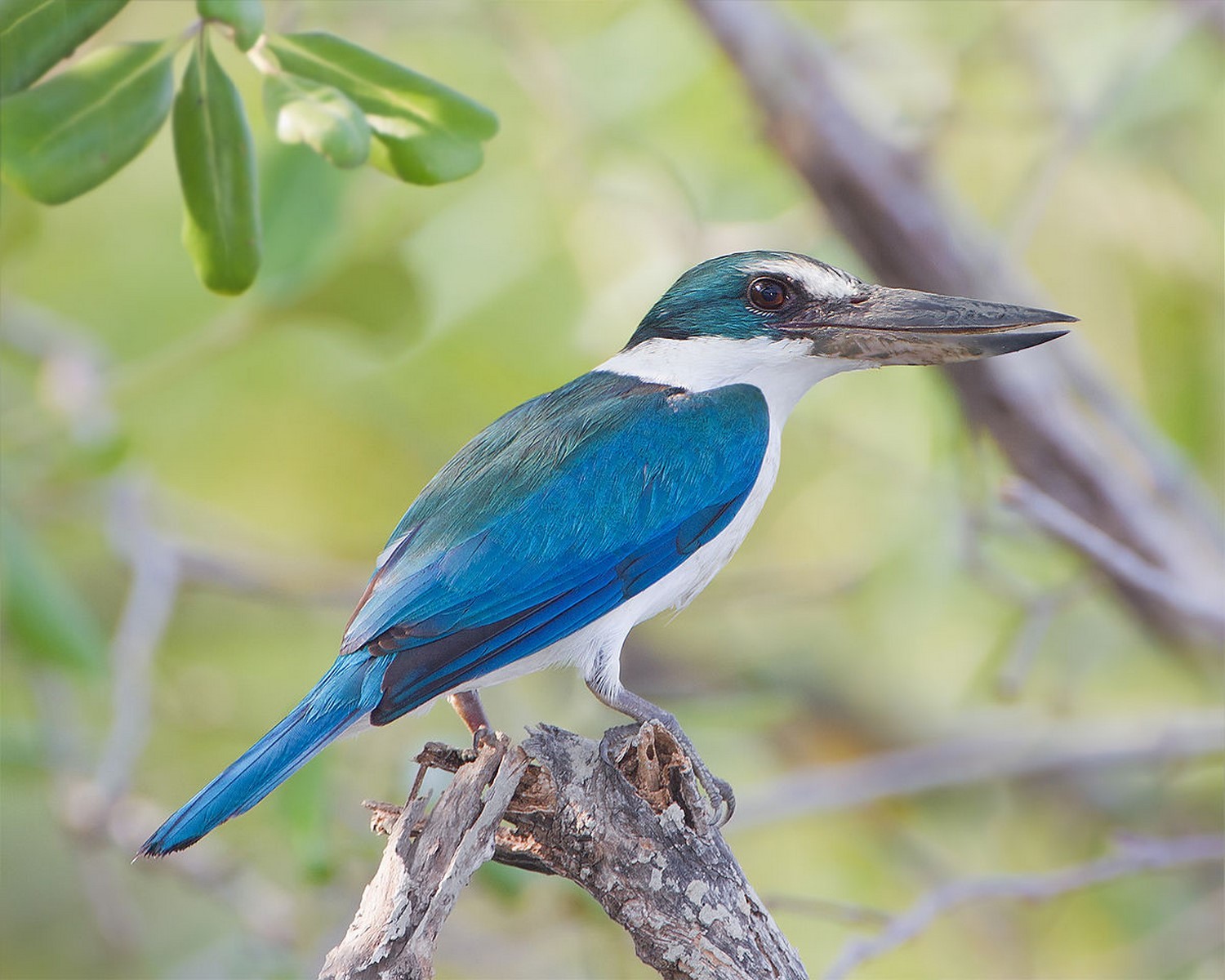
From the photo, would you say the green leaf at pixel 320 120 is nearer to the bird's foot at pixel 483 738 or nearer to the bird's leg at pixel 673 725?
the bird's foot at pixel 483 738

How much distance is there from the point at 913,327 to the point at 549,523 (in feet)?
2.89

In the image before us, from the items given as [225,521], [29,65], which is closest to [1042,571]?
[225,521]

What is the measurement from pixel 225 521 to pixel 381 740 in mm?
1038

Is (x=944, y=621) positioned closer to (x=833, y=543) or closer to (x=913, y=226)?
(x=833, y=543)

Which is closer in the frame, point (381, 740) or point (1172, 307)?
point (381, 740)

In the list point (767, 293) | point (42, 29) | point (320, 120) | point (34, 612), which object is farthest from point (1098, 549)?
point (34, 612)

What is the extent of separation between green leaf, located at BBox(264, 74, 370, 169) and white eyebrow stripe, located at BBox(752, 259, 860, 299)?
3.97 ft

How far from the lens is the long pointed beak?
10.4 ft

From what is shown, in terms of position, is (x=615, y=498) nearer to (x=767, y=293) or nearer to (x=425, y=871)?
(x=767, y=293)

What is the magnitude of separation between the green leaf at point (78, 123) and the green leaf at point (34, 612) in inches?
73.2

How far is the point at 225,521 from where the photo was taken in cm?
580

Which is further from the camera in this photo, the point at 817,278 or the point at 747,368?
the point at 747,368

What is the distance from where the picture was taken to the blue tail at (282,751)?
8.14 feet

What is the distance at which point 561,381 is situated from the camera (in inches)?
224
